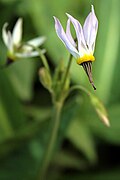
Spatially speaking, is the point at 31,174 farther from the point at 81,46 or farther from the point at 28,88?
the point at 81,46

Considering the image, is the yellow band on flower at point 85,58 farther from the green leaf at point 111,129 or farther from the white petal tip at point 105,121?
the green leaf at point 111,129

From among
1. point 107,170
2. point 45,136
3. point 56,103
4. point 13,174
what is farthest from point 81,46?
point 107,170

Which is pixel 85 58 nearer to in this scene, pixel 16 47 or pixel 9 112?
pixel 16 47

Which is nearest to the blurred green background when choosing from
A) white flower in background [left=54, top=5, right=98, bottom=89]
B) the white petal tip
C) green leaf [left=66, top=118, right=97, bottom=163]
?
green leaf [left=66, top=118, right=97, bottom=163]

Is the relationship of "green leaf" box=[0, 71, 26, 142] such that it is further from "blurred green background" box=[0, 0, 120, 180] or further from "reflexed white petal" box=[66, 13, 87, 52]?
"reflexed white petal" box=[66, 13, 87, 52]

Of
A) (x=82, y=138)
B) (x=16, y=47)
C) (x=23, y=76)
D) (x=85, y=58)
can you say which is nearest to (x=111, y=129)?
(x=82, y=138)

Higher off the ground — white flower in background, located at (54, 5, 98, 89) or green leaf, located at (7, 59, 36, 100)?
white flower in background, located at (54, 5, 98, 89)

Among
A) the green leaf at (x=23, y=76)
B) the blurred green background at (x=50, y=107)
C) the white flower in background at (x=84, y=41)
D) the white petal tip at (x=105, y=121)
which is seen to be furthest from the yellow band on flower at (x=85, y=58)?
the green leaf at (x=23, y=76)
